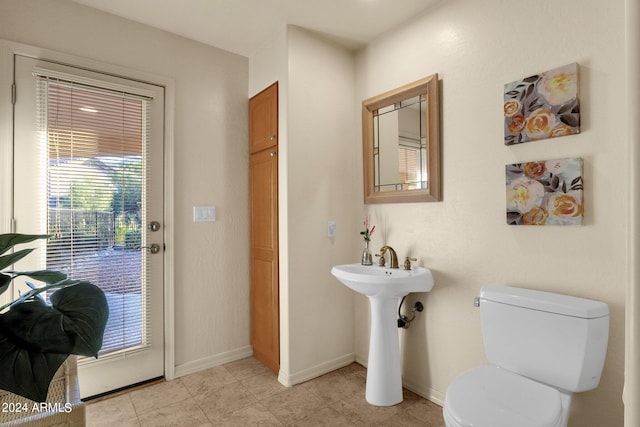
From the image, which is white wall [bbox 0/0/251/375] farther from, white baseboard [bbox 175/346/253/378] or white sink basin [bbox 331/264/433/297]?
white sink basin [bbox 331/264/433/297]

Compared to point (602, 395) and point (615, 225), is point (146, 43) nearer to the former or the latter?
point (615, 225)

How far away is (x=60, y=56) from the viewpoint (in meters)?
2.08

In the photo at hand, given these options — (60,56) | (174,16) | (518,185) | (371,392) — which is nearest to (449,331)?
(371,392)

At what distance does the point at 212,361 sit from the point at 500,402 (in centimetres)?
206

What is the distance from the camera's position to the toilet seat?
122 centimetres

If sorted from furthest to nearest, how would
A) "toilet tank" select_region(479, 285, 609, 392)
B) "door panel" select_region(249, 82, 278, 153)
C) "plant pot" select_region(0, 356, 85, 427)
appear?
"door panel" select_region(249, 82, 278, 153), "toilet tank" select_region(479, 285, 609, 392), "plant pot" select_region(0, 356, 85, 427)

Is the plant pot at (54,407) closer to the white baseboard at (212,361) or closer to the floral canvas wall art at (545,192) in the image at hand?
the white baseboard at (212,361)

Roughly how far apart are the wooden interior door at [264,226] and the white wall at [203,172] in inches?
3.5

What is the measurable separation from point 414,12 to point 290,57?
2.80 feet

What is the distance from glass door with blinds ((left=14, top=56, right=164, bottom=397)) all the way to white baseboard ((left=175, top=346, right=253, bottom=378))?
162 millimetres

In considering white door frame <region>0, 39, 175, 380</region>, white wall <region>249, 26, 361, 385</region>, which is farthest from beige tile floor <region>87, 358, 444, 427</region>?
white door frame <region>0, 39, 175, 380</region>

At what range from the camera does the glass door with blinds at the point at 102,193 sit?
2.00m

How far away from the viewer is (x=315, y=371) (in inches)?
98.5

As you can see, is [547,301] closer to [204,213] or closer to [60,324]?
[60,324]
